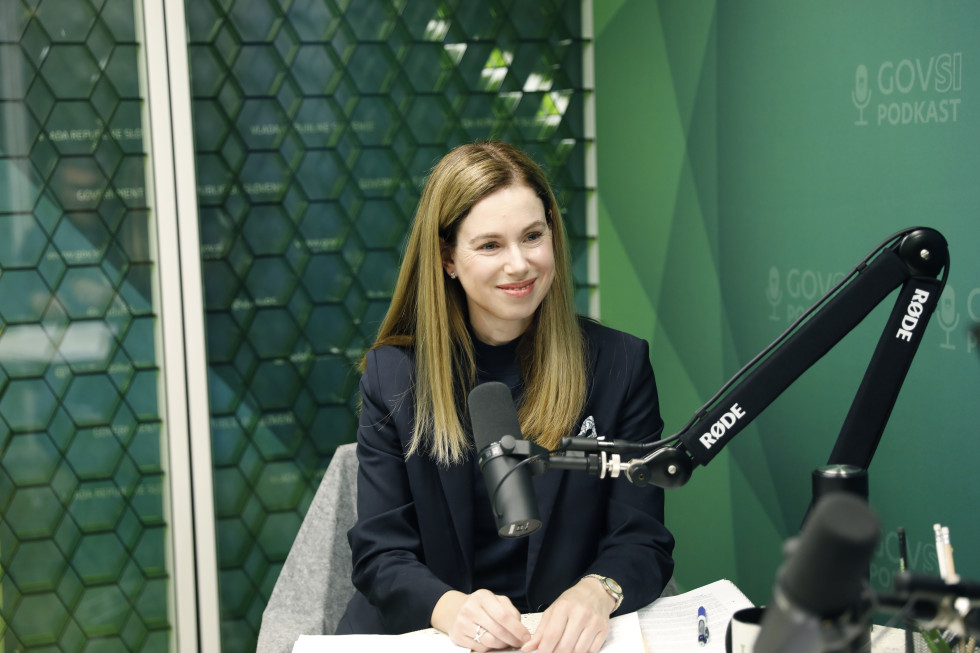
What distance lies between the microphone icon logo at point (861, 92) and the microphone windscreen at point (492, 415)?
3.04ft

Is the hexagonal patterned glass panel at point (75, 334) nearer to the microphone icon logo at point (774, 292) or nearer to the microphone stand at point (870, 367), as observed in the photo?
the microphone icon logo at point (774, 292)

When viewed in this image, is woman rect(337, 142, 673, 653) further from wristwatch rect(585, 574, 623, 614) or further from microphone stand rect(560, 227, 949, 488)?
microphone stand rect(560, 227, 949, 488)

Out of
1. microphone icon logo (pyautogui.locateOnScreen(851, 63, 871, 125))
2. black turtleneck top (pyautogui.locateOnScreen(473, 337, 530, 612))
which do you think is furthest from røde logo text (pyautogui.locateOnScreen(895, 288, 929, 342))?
black turtleneck top (pyautogui.locateOnScreen(473, 337, 530, 612))

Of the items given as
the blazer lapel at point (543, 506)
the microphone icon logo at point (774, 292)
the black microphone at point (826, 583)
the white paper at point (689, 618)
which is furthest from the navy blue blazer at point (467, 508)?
the black microphone at point (826, 583)

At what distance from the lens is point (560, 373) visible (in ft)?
5.34

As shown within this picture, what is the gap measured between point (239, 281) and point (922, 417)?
1781 millimetres

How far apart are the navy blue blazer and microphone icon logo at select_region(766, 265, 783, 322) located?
38cm

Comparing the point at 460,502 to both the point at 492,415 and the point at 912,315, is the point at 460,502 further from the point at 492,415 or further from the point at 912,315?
the point at 912,315

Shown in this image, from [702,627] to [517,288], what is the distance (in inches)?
25.0

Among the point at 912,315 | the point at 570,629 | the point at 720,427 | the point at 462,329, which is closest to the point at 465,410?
the point at 462,329

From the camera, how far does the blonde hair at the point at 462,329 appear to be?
1599mm

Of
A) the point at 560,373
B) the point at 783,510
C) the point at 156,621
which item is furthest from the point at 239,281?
the point at 783,510

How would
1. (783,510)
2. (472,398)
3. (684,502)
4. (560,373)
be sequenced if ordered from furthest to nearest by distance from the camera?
(684,502)
(783,510)
(560,373)
(472,398)

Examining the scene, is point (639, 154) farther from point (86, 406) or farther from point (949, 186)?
point (86, 406)
